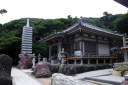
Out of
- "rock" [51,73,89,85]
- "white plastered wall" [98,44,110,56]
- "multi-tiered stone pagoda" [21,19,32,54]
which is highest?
"multi-tiered stone pagoda" [21,19,32,54]

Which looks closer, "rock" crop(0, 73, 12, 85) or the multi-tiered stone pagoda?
"rock" crop(0, 73, 12, 85)

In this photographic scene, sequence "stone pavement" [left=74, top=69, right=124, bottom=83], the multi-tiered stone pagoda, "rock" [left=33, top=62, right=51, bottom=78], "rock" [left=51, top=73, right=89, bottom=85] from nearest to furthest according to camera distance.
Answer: "rock" [left=51, top=73, right=89, bottom=85]
"stone pavement" [left=74, top=69, right=124, bottom=83]
"rock" [left=33, top=62, right=51, bottom=78]
the multi-tiered stone pagoda

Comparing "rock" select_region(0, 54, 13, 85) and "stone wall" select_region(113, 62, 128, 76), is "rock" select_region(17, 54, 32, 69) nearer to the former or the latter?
"rock" select_region(0, 54, 13, 85)

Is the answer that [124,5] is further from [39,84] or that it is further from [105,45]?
[105,45]

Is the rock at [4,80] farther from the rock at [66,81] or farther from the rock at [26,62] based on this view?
the rock at [26,62]

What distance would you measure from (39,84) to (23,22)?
3255 centimetres

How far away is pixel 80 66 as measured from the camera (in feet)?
42.0

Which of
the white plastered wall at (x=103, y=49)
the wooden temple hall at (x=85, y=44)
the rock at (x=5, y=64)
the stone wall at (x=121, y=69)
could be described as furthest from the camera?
the white plastered wall at (x=103, y=49)

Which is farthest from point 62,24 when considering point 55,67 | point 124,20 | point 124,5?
point 124,5

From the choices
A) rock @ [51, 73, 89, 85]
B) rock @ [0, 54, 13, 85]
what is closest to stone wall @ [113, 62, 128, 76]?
rock @ [51, 73, 89, 85]

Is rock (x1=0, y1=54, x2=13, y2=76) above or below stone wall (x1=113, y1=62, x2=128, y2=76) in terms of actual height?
above

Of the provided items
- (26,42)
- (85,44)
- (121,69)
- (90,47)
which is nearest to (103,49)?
(90,47)

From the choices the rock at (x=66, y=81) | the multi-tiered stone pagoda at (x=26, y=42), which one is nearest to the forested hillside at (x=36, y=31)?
the multi-tiered stone pagoda at (x=26, y=42)

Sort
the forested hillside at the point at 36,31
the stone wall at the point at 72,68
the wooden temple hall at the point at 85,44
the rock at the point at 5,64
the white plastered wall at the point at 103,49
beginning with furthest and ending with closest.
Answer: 1. the forested hillside at the point at 36,31
2. the white plastered wall at the point at 103,49
3. the wooden temple hall at the point at 85,44
4. the stone wall at the point at 72,68
5. the rock at the point at 5,64
